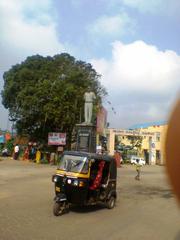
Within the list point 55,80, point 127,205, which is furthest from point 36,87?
point 127,205

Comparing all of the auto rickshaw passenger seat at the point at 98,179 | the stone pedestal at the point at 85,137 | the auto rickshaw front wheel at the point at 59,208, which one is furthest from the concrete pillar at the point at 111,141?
the auto rickshaw front wheel at the point at 59,208

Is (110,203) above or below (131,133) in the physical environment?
below

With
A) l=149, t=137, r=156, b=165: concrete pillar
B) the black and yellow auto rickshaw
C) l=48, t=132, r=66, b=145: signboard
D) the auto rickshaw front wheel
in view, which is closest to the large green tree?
l=48, t=132, r=66, b=145: signboard

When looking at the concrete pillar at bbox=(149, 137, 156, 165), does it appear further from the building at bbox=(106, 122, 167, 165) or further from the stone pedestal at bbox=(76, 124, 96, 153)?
the stone pedestal at bbox=(76, 124, 96, 153)

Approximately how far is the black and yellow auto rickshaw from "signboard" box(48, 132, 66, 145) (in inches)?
961

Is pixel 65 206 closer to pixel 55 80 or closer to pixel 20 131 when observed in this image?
pixel 55 80

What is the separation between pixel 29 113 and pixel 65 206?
28047mm

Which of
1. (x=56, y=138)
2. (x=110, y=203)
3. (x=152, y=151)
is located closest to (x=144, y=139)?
(x=152, y=151)

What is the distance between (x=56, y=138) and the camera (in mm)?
37531

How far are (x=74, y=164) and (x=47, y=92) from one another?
1018 inches

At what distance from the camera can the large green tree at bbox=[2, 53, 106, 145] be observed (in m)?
37.2

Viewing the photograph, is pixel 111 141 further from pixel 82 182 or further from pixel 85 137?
pixel 82 182

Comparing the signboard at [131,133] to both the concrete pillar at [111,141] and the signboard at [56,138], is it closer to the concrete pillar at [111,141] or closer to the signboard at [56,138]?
the concrete pillar at [111,141]

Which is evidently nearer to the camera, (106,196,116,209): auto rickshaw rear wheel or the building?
(106,196,116,209): auto rickshaw rear wheel
